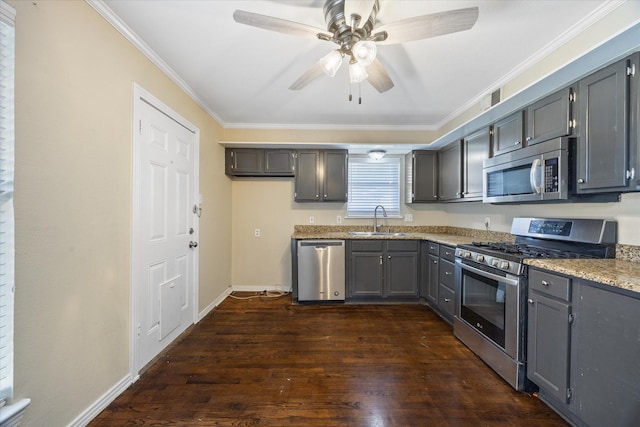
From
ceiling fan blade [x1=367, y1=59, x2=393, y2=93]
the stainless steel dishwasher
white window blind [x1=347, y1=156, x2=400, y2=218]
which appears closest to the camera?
ceiling fan blade [x1=367, y1=59, x2=393, y2=93]

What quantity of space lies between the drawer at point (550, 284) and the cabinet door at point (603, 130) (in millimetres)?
649

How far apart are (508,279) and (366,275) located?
68.6 inches

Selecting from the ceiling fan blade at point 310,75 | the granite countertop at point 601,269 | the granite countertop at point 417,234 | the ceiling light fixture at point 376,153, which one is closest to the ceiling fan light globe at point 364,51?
the ceiling fan blade at point 310,75

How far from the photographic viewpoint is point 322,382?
1864 mm

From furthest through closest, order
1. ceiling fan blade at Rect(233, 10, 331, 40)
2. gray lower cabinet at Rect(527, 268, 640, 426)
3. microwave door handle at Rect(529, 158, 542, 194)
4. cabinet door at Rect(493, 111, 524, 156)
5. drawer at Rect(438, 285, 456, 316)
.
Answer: drawer at Rect(438, 285, 456, 316), cabinet door at Rect(493, 111, 524, 156), microwave door handle at Rect(529, 158, 542, 194), ceiling fan blade at Rect(233, 10, 331, 40), gray lower cabinet at Rect(527, 268, 640, 426)

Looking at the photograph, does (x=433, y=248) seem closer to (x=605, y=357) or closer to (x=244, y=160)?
(x=605, y=357)

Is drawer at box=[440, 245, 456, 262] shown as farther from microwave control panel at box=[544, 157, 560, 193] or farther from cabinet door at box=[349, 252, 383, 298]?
microwave control panel at box=[544, 157, 560, 193]

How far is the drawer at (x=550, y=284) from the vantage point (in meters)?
1.47

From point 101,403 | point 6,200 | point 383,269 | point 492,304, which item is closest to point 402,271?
point 383,269

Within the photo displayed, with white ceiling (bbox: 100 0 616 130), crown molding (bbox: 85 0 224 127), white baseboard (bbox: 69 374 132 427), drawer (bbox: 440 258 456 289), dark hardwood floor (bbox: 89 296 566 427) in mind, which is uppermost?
white ceiling (bbox: 100 0 616 130)

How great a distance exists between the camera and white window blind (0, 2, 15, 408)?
1.08 m

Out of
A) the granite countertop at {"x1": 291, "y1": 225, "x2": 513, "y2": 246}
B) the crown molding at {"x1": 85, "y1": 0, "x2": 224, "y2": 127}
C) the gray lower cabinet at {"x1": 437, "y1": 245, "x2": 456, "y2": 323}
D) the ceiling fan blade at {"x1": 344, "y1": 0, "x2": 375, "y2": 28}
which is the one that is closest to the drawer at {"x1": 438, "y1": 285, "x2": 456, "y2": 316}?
the gray lower cabinet at {"x1": 437, "y1": 245, "x2": 456, "y2": 323}

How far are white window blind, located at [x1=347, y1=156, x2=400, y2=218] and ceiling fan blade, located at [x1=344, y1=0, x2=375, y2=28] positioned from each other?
8.91 ft

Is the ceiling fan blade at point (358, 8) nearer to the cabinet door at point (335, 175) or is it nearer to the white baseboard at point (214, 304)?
the cabinet door at point (335, 175)
